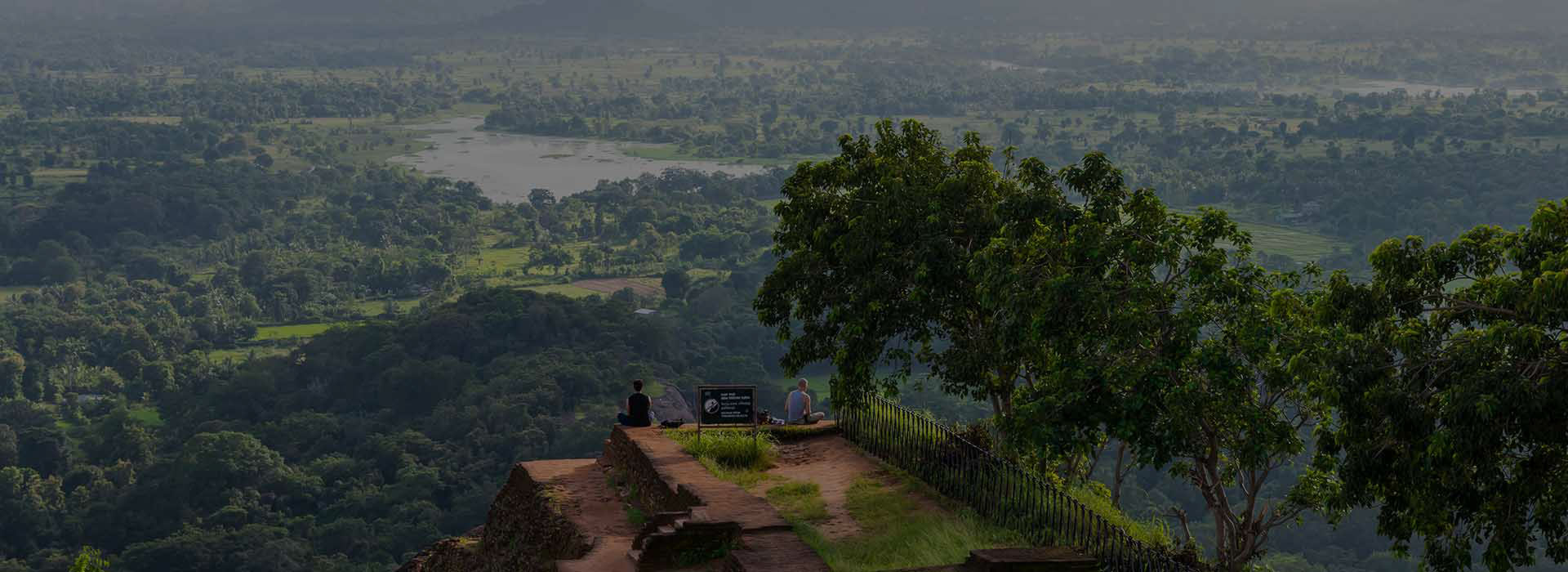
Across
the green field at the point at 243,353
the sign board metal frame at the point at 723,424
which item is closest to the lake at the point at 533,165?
the green field at the point at 243,353

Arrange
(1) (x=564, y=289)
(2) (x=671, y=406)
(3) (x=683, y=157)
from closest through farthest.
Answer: (2) (x=671, y=406) < (1) (x=564, y=289) < (3) (x=683, y=157)

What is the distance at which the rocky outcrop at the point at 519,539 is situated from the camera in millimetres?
17406

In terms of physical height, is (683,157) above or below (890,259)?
below

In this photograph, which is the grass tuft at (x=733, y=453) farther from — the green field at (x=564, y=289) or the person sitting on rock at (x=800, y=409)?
the green field at (x=564, y=289)

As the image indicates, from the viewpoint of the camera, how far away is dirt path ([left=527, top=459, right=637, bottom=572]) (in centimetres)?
1596

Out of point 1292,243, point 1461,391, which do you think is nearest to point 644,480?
point 1461,391

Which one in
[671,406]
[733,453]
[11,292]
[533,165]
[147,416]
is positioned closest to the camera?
[733,453]

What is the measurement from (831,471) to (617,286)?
308 feet

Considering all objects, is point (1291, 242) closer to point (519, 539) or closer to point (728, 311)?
point (728, 311)

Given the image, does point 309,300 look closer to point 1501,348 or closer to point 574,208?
point 574,208

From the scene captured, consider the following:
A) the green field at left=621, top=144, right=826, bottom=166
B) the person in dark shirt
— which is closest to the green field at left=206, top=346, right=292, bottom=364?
the person in dark shirt

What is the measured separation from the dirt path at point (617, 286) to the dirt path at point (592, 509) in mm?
87664

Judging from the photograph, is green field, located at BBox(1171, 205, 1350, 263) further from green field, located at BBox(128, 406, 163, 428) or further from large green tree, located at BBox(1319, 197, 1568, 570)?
large green tree, located at BBox(1319, 197, 1568, 570)

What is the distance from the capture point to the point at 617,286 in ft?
368
